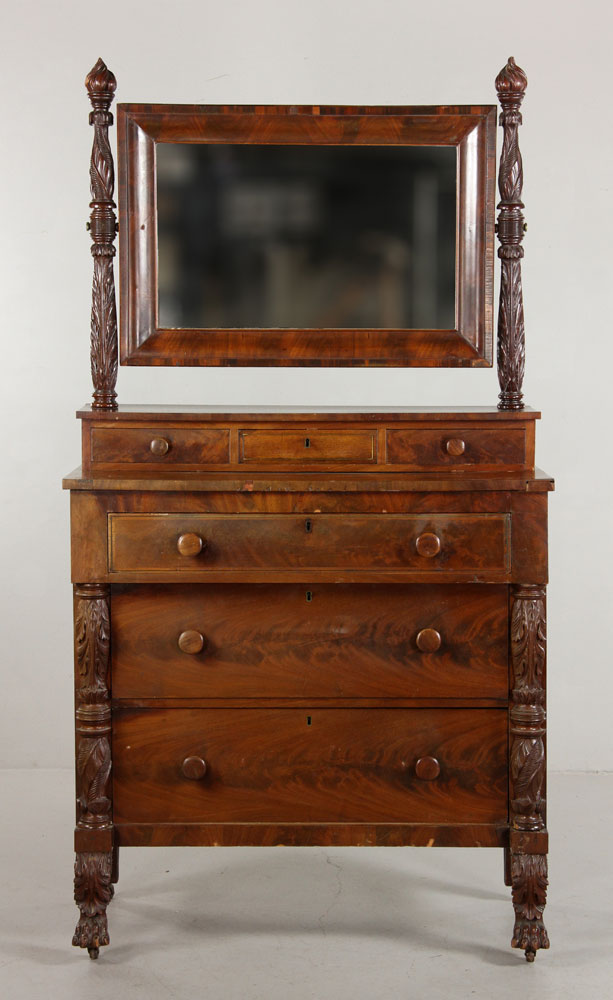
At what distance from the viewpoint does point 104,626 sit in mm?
3270

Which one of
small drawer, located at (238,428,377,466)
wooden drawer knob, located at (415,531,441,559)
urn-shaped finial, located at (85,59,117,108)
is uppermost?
urn-shaped finial, located at (85,59,117,108)

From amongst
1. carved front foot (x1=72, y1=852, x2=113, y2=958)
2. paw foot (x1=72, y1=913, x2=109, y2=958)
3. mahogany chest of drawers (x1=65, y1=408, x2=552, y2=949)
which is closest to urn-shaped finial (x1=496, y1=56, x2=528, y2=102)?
mahogany chest of drawers (x1=65, y1=408, x2=552, y2=949)

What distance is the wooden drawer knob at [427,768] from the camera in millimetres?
3293

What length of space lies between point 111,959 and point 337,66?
3150 millimetres

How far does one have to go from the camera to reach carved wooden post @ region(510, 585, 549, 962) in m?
3.27

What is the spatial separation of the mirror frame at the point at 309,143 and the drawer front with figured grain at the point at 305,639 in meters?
0.68

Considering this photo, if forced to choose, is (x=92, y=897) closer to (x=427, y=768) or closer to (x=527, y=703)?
(x=427, y=768)

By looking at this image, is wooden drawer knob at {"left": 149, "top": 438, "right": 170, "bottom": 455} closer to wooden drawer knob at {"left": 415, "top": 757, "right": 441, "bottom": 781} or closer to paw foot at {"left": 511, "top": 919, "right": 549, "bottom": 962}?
wooden drawer knob at {"left": 415, "top": 757, "right": 441, "bottom": 781}

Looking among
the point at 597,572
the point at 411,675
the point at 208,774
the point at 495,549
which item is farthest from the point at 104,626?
the point at 597,572

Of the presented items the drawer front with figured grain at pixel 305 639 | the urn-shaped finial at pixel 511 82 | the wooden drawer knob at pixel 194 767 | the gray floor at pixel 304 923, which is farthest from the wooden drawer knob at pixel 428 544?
the urn-shaped finial at pixel 511 82

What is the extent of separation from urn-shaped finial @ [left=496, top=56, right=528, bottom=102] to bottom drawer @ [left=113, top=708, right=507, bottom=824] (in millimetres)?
1696

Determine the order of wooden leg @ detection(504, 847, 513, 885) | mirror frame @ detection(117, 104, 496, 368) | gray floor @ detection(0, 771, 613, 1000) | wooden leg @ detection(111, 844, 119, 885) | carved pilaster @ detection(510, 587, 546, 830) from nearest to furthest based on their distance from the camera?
gray floor @ detection(0, 771, 613, 1000) < carved pilaster @ detection(510, 587, 546, 830) < mirror frame @ detection(117, 104, 496, 368) < wooden leg @ detection(504, 847, 513, 885) < wooden leg @ detection(111, 844, 119, 885)

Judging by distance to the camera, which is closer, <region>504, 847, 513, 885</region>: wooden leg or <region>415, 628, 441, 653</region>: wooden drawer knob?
<region>415, 628, 441, 653</region>: wooden drawer knob

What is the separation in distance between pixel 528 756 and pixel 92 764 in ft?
3.90
